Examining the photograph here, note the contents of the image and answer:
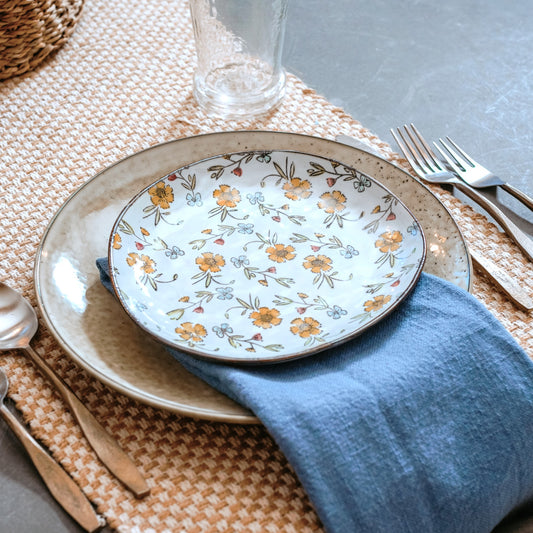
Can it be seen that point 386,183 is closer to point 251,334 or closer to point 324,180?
point 324,180

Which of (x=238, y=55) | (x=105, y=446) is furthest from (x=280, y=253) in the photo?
(x=238, y=55)

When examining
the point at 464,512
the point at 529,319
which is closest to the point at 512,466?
the point at 464,512

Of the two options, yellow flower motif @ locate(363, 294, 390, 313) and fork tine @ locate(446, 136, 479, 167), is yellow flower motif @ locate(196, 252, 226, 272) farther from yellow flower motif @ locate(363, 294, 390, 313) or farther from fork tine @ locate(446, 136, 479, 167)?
fork tine @ locate(446, 136, 479, 167)

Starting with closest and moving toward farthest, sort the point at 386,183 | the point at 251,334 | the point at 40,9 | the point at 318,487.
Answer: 1. the point at 318,487
2. the point at 251,334
3. the point at 386,183
4. the point at 40,9

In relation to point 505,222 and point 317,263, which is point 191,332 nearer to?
point 317,263

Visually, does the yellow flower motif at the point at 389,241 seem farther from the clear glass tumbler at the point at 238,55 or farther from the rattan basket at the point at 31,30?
the rattan basket at the point at 31,30

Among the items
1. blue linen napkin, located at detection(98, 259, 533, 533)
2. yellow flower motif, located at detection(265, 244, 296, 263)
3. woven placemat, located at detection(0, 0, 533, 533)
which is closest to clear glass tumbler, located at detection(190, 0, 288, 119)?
woven placemat, located at detection(0, 0, 533, 533)
